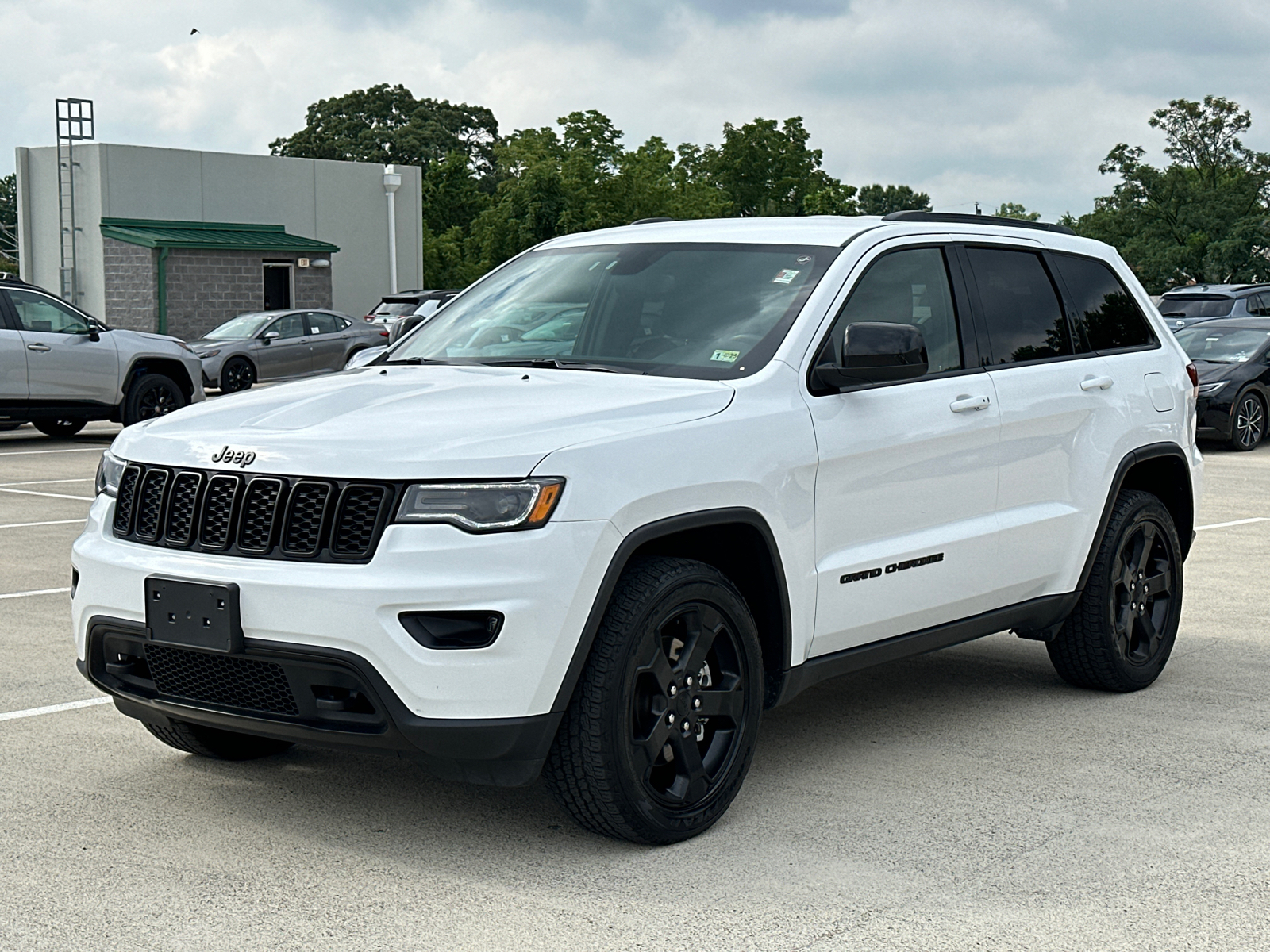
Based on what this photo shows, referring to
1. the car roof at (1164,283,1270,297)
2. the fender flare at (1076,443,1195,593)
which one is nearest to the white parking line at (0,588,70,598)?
the fender flare at (1076,443,1195,593)

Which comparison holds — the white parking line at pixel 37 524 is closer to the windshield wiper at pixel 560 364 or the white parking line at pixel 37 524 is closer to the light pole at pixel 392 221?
the windshield wiper at pixel 560 364

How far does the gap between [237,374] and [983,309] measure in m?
23.2

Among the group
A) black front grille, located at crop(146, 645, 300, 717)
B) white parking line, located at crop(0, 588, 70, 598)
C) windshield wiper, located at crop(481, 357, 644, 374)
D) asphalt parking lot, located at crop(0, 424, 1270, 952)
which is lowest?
asphalt parking lot, located at crop(0, 424, 1270, 952)

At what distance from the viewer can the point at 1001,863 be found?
4410 millimetres

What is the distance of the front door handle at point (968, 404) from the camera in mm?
5484

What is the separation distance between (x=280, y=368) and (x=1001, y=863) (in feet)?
82.6

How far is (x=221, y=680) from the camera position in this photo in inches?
172

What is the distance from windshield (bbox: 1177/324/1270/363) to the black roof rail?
1349 cm

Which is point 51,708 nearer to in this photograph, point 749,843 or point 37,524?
point 749,843

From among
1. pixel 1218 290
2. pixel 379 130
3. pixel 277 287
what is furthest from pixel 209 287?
pixel 379 130

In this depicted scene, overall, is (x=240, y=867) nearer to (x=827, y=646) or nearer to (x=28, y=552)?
(x=827, y=646)

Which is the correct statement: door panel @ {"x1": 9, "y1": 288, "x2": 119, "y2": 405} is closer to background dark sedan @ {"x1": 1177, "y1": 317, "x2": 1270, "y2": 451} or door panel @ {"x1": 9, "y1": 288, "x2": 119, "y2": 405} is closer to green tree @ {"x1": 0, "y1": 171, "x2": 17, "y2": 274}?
background dark sedan @ {"x1": 1177, "y1": 317, "x2": 1270, "y2": 451}

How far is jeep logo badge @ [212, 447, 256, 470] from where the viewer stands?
4.32 metres

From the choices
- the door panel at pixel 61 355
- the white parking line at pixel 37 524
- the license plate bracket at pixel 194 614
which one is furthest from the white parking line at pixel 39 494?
the license plate bracket at pixel 194 614
